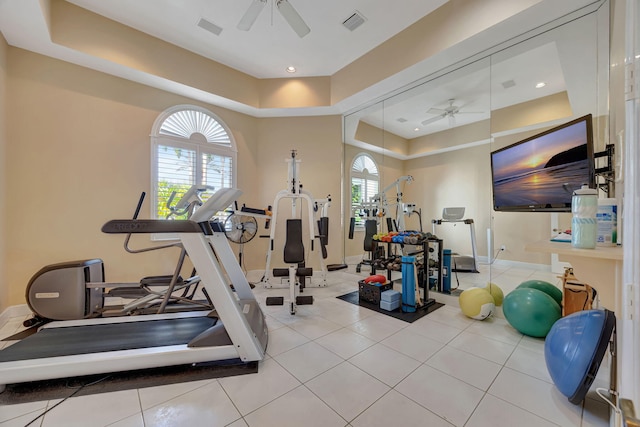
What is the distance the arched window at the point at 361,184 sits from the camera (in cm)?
483

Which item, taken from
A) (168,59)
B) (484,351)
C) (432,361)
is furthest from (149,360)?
(168,59)

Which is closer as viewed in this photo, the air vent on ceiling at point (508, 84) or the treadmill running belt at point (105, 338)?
the treadmill running belt at point (105, 338)

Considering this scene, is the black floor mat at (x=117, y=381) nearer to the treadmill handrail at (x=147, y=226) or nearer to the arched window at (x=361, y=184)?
the treadmill handrail at (x=147, y=226)

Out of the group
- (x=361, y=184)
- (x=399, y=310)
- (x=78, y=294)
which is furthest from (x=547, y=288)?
(x=78, y=294)

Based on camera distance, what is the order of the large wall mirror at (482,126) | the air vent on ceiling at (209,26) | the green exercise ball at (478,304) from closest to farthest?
the large wall mirror at (482,126) → the green exercise ball at (478,304) → the air vent on ceiling at (209,26)

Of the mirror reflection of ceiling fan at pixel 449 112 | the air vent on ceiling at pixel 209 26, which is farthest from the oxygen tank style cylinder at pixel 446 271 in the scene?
the air vent on ceiling at pixel 209 26

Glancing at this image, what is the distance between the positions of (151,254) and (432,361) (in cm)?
390

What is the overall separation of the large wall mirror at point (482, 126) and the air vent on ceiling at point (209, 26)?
2.58m

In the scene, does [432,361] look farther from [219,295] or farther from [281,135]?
[281,135]

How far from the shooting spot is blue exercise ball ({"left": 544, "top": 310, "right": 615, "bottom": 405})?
1.32 m

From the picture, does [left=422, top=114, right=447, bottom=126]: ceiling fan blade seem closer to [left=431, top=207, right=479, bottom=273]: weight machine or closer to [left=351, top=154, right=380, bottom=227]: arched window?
[left=351, top=154, right=380, bottom=227]: arched window

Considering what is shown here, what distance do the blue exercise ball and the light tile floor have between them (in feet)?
0.48

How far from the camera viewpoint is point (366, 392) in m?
1.54

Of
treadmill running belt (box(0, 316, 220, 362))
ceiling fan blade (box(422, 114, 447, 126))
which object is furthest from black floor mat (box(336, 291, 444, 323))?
ceiling fan blade (box(422, 114, 447, 126))
